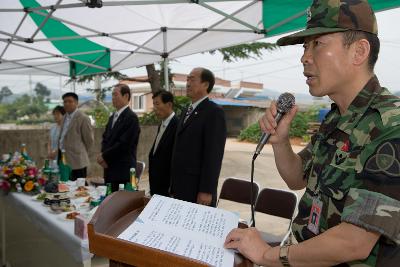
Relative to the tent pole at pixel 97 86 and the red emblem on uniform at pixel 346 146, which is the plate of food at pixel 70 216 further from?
the tent pole at pixel 97 86

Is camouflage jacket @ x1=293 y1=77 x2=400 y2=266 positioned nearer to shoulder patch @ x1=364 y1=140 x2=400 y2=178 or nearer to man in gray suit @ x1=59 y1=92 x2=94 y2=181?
shoulder patch @ x1=364 y1=140 x2=400 y2=178

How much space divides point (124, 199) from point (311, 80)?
2.25 ft

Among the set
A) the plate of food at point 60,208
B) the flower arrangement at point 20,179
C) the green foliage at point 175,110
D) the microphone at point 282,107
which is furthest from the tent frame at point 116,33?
the green foliage at point 175,110

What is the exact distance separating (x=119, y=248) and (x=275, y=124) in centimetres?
62

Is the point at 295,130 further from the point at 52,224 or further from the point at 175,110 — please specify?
the point at 52,224

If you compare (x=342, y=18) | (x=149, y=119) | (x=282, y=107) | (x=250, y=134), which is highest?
(x=342, y=18)

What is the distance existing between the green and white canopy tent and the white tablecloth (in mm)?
1723

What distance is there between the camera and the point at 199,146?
117 inches

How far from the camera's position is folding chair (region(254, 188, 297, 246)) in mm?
2965

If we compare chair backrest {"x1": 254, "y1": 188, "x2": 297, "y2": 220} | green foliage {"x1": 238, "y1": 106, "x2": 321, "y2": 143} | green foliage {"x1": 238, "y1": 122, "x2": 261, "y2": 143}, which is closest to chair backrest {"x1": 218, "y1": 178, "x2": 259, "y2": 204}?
chair backrest {"x1": 254, "y1": 188, "x2": 297, "y2": 220}

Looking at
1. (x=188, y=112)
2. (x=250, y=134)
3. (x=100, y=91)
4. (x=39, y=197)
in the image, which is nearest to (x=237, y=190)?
(x=188, y=112)

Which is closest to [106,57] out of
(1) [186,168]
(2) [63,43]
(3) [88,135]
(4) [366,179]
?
(2) [63,43]

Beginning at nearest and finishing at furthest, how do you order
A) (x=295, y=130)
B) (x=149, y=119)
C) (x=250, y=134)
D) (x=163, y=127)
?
(x=163, y=127) < (x=149, y=119) < (x=295, y=130) < (x=250, y=134)

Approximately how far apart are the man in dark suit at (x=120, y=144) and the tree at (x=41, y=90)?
170ft
